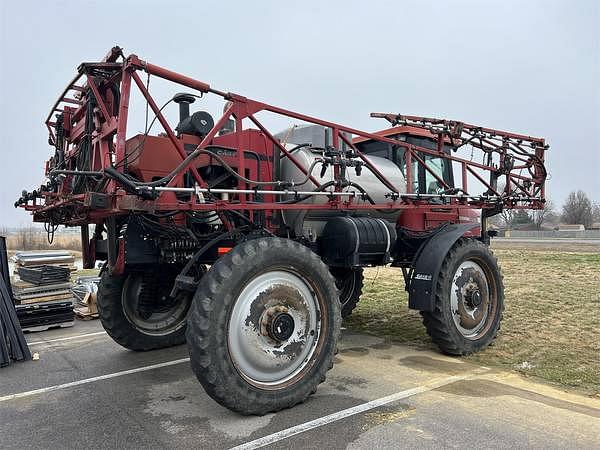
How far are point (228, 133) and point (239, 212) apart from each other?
47.3 inches

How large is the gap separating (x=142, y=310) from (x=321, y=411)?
2.94m

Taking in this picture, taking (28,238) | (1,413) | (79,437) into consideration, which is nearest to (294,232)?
(79,437)

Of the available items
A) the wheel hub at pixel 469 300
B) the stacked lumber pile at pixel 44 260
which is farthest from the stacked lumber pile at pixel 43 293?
the wheel hub at pixel 469 300

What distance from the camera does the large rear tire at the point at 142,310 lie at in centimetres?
542

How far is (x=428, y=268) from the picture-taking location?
528 centimetres

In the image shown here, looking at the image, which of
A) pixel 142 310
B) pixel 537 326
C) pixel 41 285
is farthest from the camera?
pixel 41 285

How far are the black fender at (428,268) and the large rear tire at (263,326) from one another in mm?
1471

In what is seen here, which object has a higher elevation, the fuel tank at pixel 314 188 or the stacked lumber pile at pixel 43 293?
the fuel tank at pixel 314 188

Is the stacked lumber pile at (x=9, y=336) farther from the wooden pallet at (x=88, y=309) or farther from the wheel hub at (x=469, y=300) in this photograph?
the wheel hub at (x=469, y=300)

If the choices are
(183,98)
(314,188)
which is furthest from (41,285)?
(314,188)

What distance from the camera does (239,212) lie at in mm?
4395

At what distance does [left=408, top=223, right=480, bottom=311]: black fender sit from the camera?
518 centimetres

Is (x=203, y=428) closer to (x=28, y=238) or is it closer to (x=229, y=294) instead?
(x=229, y=294)

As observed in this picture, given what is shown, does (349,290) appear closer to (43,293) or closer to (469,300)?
(469,300)
